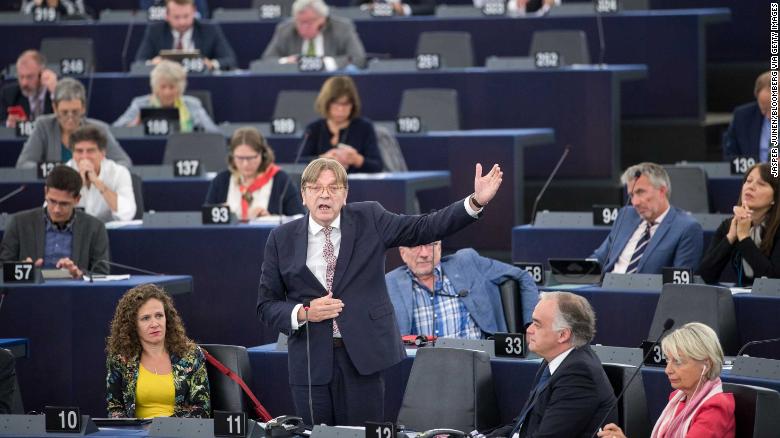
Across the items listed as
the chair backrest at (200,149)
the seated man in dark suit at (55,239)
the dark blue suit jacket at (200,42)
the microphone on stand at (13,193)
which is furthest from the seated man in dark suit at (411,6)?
the seated man in dark suit at (55,239)

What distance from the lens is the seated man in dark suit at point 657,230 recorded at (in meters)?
5.85

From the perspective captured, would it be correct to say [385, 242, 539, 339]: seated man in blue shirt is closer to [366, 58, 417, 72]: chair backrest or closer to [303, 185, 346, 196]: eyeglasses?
[303, 185, 346, 196]: eyeglasses

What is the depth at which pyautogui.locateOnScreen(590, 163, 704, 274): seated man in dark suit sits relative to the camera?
5.85 m

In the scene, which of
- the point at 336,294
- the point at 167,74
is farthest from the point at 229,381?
the point at 167,74

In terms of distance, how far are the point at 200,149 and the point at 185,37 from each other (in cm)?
156

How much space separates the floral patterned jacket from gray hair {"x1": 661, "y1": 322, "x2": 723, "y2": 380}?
1604 millimetres

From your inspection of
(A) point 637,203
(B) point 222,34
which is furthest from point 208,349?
(B) point 222,34

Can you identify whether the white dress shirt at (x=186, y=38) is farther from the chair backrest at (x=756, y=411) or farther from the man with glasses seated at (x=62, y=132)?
the chair backrest at (x=756, y=411)

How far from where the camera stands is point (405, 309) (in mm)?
5453

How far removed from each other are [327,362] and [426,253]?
4.09 ft

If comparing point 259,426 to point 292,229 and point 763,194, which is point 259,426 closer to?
point 292,229

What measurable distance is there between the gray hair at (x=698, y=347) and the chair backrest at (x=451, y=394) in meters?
0.68

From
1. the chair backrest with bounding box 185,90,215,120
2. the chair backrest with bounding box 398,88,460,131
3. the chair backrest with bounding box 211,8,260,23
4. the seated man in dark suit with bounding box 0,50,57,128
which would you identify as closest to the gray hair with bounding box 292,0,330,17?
the chair backrest with bounding box 185,90,215,120

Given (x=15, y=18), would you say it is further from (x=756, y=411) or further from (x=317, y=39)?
(x=756, y=411)
